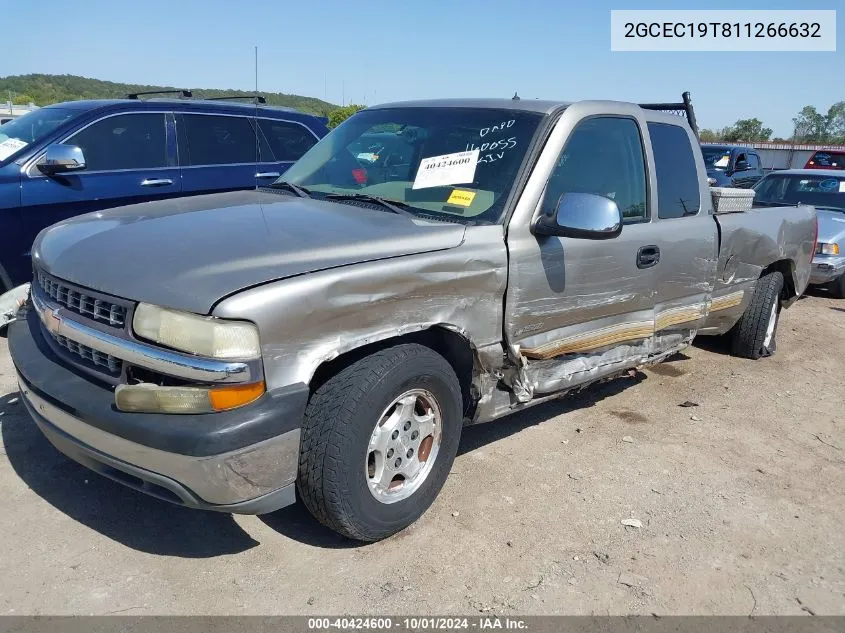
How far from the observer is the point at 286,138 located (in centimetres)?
731

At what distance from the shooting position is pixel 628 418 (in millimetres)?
4711

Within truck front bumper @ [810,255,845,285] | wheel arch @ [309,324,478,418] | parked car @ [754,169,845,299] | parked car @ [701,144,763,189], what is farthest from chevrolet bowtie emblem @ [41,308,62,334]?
parked car @ [701,144,763,189]

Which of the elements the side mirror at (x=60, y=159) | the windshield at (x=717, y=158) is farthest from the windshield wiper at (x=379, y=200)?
the windshield at (x=717, y=158)

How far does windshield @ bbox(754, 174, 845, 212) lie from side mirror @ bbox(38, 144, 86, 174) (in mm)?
8077

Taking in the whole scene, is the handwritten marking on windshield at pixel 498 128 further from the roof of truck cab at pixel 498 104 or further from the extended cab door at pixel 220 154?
the extended cab door at pixel 220 154

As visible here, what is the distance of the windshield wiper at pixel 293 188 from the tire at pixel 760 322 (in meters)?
3.77

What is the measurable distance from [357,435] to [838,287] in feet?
27.8

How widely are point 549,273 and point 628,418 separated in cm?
167

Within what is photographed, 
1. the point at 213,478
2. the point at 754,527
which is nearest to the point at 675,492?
the point at 754,527

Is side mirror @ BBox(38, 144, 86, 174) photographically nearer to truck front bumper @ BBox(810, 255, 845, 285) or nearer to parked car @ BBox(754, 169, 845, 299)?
parked car @ BBox(754, 169, 845, 299)

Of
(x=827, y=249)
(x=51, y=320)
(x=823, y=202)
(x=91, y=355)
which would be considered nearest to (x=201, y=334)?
(x=91, y=355)

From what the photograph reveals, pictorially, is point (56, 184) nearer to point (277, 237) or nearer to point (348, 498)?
point (277, 237)

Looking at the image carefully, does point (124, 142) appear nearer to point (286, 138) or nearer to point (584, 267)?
point (286, 138)

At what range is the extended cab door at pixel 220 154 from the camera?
6.52 metres
